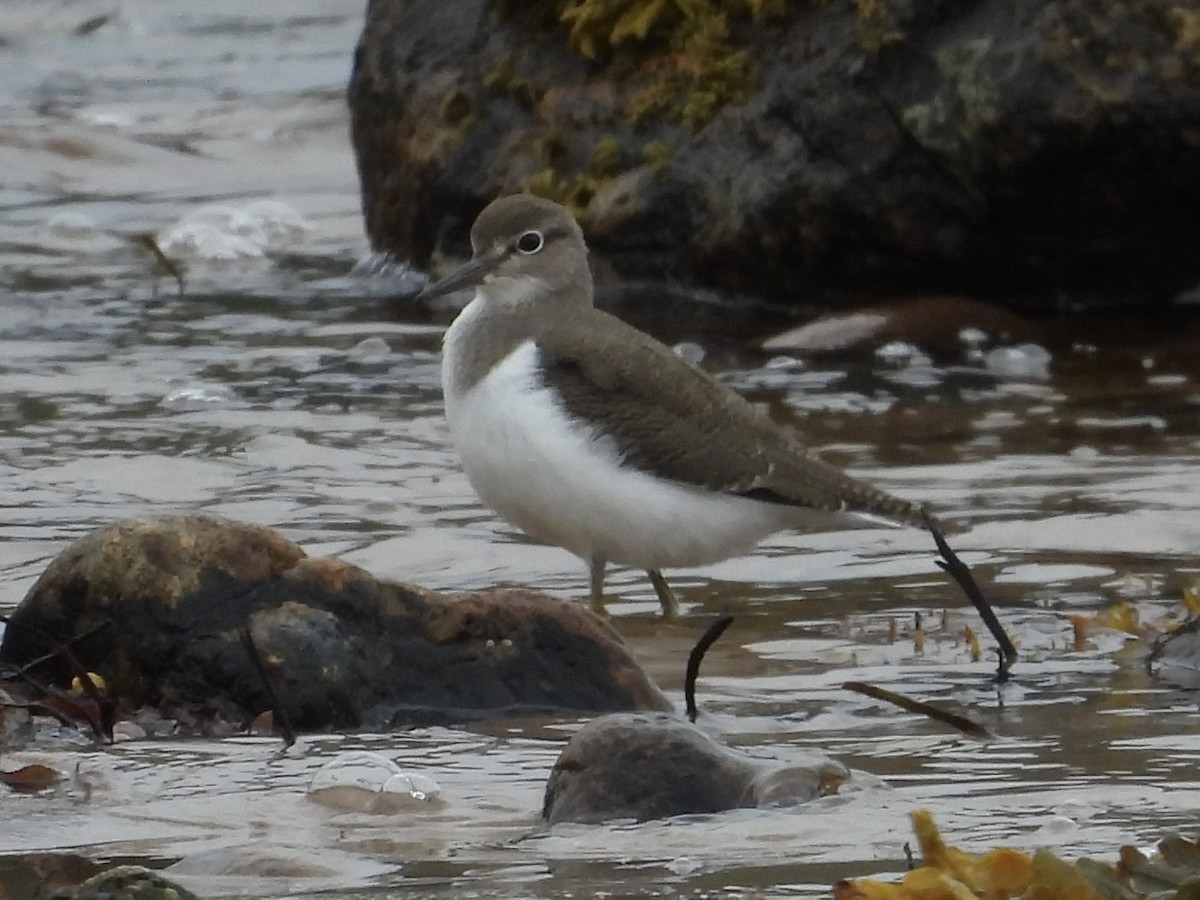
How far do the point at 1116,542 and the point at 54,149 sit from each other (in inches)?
327

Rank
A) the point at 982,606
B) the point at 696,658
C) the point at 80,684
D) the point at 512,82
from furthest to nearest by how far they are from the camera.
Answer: the point at 512,82
the point at 982,606
the point at 80,684
the point at 696,658

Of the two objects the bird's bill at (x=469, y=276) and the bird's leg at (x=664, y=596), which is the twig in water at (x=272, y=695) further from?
the bird's bill at (x=469, y=276)

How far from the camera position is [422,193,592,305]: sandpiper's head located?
6.46 m

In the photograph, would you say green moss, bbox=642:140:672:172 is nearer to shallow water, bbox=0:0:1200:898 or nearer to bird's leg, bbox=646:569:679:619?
shallow water, bbox=0:0:1200:898

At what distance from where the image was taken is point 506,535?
6750mm

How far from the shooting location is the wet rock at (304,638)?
4734 millimetres

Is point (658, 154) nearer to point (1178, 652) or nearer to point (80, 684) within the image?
point (1178, 652)

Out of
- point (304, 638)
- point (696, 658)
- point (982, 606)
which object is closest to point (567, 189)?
point (982, 606)

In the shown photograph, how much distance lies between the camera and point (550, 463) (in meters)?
5.74

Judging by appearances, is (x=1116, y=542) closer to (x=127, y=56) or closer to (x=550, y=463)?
(x=550, y=463)

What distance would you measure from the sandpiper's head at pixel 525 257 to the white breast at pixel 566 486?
1.70 feet

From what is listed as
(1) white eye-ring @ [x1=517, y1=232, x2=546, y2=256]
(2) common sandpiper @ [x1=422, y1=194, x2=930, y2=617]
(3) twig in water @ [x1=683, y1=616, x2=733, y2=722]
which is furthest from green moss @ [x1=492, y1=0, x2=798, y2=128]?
(3) twig in water @ [x1=683, y1=616, x2=733, y2=722]

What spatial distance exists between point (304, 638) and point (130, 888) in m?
1.57

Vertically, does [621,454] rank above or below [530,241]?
below
